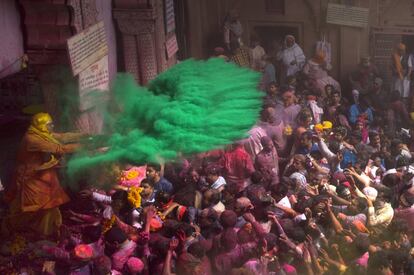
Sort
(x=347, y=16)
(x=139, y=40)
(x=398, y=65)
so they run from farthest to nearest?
(x=347, y=16), (x=398, y=65), (x=139, y=40)

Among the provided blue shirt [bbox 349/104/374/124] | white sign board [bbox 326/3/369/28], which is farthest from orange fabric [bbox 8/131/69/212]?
white sign board [bbox 326/3/369/28]

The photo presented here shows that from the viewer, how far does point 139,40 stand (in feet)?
25.7

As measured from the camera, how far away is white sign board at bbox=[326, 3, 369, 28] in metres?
9.91

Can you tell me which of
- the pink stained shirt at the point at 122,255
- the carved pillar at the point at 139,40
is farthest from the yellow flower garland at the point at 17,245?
the carved pillar at the point at 139,40

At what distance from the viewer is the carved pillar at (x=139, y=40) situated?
7695 millimetres

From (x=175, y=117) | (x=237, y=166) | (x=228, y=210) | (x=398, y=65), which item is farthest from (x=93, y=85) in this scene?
(x=398, y=65)

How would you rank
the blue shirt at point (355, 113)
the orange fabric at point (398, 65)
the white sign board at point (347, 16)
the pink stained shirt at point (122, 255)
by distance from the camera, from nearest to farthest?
1. the pink stained shirt at point (122, 255)
2. the blue shirt at point (355, 113)
3. the orange fabric at point (398, 65)
4. the white sign board at point (347, 16)

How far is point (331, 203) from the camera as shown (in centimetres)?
595

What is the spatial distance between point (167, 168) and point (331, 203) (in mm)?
1677

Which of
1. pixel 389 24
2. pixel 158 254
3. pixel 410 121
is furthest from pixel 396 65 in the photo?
pixel 158 254

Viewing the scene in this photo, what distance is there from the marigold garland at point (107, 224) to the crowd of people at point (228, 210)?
1 cm

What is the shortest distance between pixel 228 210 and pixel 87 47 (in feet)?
8.00

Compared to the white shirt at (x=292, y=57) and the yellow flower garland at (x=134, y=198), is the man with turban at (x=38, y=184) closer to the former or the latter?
the yellow flower garland at (x=134, y=198)

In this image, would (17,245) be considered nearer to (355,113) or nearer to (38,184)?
(38,184)
